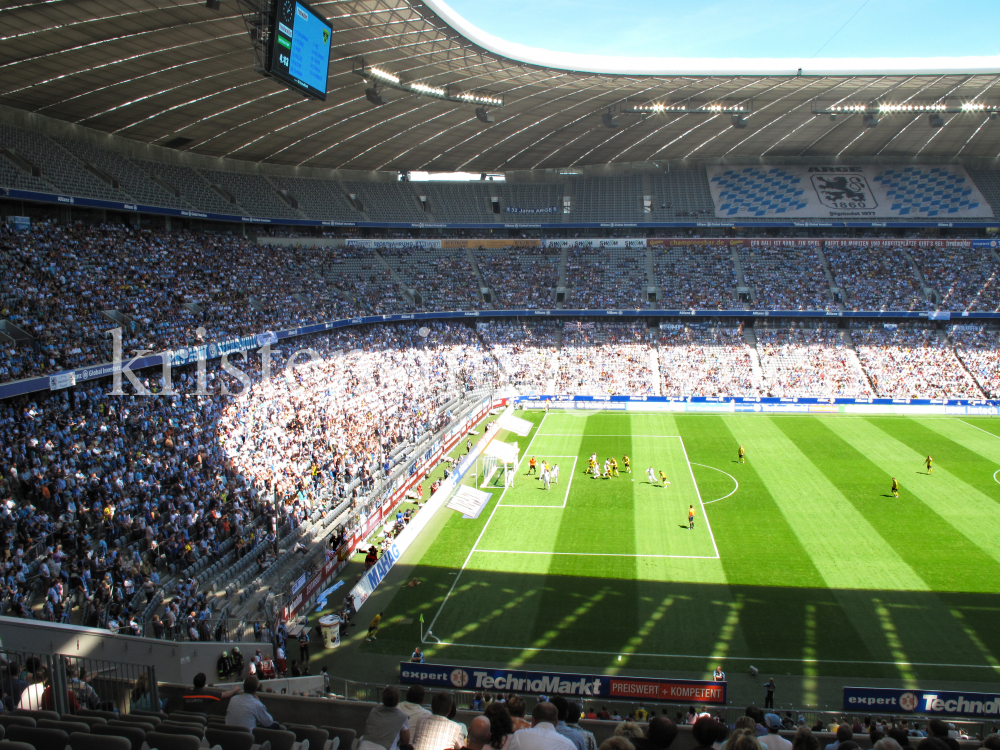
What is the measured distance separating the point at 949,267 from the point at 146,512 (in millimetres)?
61237

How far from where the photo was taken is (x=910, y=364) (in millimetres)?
50844

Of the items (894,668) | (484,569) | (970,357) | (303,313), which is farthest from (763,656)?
(970,357)

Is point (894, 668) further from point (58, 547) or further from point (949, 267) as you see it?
point (949, 267)

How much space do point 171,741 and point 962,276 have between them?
2551 inches

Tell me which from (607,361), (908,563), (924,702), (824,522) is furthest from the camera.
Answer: (607,361)

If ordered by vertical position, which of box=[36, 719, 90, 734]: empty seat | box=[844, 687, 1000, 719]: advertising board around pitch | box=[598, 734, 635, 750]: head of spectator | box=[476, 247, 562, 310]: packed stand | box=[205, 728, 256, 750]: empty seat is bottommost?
box=[844, 687, 1000, 719]: advertising board around pitch

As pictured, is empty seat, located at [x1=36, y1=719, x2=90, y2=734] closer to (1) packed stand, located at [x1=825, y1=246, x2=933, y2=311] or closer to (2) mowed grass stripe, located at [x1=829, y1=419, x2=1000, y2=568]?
(2) mowed grass stripe, located at [x1=829, y1=419, x2=1000, y2=568]

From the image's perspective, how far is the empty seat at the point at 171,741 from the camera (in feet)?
20.6

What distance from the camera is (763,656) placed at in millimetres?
17797

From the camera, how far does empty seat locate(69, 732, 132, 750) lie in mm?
5922

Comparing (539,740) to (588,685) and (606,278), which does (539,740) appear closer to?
(588,685)

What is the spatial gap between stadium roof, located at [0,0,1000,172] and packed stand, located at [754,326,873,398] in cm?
1635

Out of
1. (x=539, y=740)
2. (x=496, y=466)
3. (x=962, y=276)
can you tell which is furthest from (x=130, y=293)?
(x=962, y=276)

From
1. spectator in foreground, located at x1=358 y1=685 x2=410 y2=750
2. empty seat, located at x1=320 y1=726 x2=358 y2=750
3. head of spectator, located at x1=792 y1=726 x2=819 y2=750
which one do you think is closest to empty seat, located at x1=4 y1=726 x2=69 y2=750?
spectator in foreground, located at x1=358 y1=685 x2=410 y2=750
